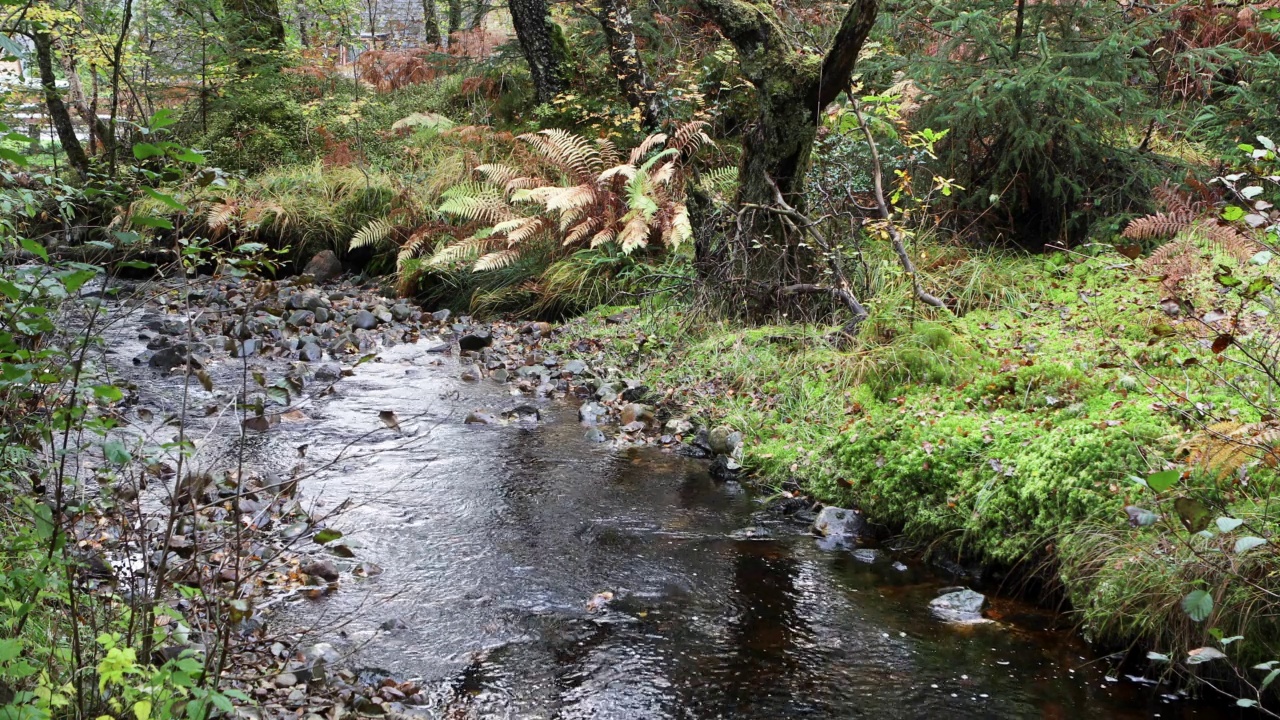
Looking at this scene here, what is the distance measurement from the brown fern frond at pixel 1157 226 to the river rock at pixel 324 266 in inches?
325

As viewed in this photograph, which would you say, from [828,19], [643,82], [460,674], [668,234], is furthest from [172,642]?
[828,19]

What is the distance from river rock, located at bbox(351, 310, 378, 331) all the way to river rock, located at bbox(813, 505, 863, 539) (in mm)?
5435

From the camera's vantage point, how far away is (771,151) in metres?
6.52

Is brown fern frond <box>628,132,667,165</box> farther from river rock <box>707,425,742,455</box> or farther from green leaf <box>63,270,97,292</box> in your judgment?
green leaf <box>63,270,97,292</box>

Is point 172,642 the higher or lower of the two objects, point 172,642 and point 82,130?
the lower

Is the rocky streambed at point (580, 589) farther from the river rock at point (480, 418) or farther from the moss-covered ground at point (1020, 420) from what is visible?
the moss-covered ground at point (1020, 420)

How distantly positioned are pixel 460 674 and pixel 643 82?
24.6ft

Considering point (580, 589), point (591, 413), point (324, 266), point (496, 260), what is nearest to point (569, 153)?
point (496, 260)

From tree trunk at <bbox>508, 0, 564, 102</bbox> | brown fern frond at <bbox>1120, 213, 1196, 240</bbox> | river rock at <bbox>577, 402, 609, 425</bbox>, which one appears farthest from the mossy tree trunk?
tree trunk at <bbox>508, 0, 564, 102</bbox>

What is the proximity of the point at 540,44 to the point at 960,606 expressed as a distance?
9432 millimetres

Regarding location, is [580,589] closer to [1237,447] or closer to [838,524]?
[838,524]

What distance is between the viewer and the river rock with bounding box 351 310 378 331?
27.8ft

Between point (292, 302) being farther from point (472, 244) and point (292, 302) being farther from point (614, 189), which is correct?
point (614, 189)

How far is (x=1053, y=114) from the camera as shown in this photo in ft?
21.6
